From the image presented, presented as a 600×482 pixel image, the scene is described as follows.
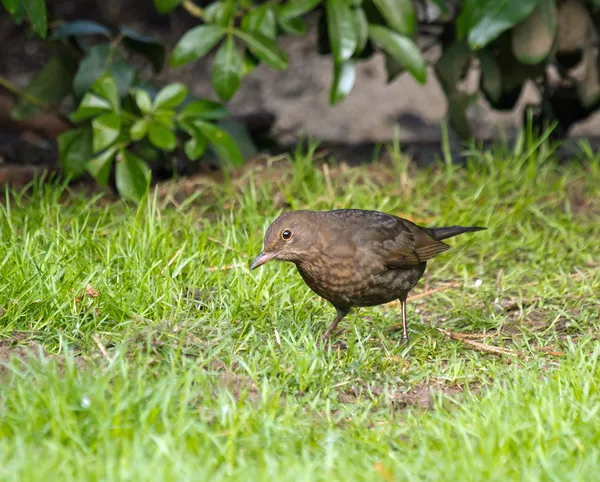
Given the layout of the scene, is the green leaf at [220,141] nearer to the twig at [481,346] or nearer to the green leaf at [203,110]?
the green leaf at [203,110]

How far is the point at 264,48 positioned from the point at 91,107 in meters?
1.10

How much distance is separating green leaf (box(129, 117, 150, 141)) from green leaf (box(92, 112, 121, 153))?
101 mm

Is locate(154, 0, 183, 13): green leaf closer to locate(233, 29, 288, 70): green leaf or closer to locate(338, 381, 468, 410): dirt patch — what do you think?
locate(233, 29, 288, 70): green leaf

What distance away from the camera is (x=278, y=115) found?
8.83 metres

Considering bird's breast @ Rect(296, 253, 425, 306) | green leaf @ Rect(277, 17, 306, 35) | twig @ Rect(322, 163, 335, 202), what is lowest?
twig @ Rect(322, 163, 335, 202)

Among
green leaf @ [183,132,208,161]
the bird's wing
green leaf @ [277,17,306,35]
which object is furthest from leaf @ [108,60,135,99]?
the bird's wing

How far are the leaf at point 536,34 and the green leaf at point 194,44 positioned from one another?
1889 mm

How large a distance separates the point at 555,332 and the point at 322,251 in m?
1.28

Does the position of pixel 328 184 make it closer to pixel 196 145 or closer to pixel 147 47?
pixel 196 145

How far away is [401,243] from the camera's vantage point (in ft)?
15.3

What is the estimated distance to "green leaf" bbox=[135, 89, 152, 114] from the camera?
19.3 feet

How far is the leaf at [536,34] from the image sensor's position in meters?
6.04

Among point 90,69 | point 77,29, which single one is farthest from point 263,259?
Answer: point 77,29

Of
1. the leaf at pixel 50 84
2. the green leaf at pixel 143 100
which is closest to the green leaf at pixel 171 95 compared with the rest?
the green leaf at pixel 143 100
